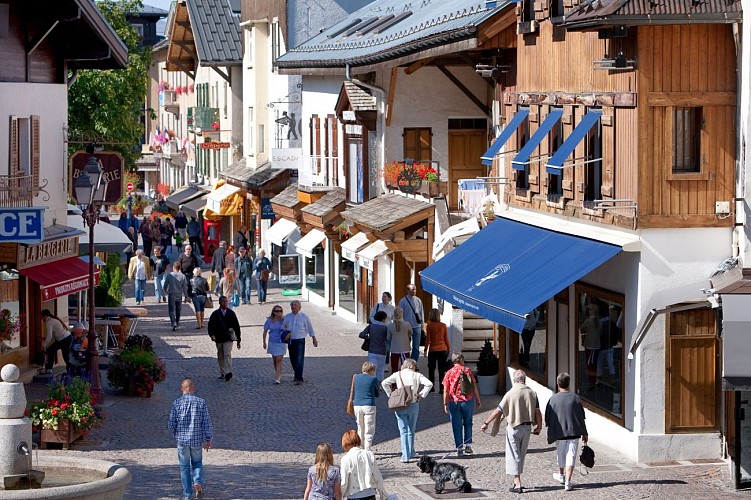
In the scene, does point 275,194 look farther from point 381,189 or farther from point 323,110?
point 381,189

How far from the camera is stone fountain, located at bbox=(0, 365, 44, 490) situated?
16.2 metres

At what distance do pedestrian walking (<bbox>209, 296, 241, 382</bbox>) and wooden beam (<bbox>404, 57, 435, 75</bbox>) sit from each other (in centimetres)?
732

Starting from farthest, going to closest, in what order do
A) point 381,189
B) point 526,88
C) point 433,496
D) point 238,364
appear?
1. point 381,189
2. point 238,364
3. point 526,88
4. point 433,496

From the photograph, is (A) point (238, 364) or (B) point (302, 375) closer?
(B) point (302, 375)

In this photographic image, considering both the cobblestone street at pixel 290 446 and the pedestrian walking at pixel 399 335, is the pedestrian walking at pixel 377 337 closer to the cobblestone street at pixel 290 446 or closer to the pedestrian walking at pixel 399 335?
the pedestrian walking at pixel 399 335

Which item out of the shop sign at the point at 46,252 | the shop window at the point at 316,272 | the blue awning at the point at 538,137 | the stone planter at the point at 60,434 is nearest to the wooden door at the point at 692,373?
the blue awning at the point at 538,137

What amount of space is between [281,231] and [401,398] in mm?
26143

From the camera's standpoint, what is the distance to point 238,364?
31.5 meters

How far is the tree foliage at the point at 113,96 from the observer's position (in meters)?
46.7

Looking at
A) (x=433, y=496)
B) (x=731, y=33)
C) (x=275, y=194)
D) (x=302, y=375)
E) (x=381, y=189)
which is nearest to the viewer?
(x=433, y=496)

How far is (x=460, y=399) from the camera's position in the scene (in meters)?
21.3

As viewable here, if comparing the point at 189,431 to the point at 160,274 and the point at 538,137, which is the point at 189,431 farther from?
the point at 160,274

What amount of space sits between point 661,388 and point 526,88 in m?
6.98

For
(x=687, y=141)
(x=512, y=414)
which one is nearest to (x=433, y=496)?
(x=512, y=414)
